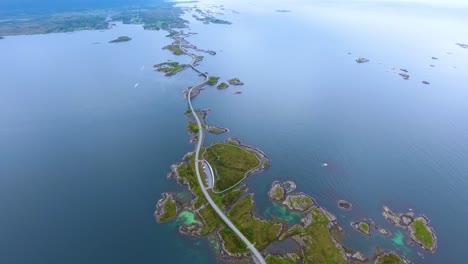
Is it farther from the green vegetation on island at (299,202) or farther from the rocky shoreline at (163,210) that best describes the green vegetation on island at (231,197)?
the green vegetation on island at (299,202)

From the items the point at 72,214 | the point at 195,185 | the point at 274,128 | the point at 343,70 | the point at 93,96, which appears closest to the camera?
the point at 72,214

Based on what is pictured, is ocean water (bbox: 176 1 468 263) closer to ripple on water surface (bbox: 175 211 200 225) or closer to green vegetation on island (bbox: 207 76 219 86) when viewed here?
green vegetation on island (bbox: 207 76 219 86)

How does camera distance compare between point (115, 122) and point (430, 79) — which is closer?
point (115, 122)

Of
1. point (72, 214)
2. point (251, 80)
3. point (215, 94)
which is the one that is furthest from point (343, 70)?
point (72, 214)

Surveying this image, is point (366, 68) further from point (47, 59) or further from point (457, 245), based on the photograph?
point (47, 59)

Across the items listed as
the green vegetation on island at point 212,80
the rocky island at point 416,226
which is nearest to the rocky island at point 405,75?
the green vegetation on island at point 212,80

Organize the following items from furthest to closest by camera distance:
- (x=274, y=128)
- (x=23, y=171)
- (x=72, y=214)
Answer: (x=274, y=128) < (x=23, y=171) < (x=72, y=214)

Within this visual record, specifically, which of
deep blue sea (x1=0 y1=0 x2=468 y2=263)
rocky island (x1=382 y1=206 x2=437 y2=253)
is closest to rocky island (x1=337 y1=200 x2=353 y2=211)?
deep blue sea (x1=0 y1=0 x2=468 y2=263)
